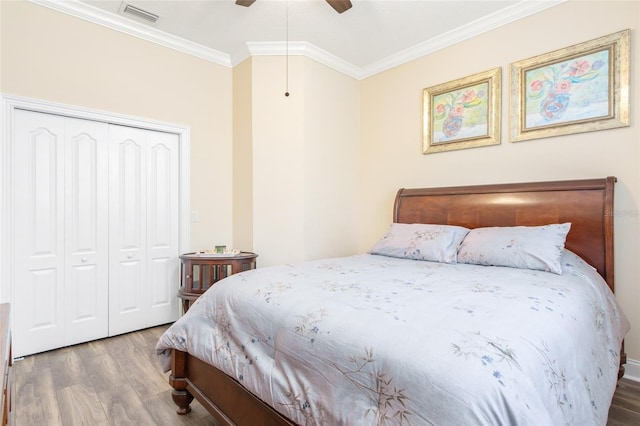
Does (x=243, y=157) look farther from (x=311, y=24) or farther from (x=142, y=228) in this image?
(x=311, y=24)

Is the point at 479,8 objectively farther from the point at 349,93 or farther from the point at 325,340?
the point at 325,340

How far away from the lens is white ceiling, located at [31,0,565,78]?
2.72m

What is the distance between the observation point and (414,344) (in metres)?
0.98

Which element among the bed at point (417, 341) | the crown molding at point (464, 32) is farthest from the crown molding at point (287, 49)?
the bed at point (417, 341)

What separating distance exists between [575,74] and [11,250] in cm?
441

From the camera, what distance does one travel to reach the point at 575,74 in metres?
2.45

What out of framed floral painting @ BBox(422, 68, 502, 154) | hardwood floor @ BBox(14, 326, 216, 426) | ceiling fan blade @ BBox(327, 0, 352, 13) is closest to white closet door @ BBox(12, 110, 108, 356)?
hardwood floor @ BBox(14, 326, 216, 426)

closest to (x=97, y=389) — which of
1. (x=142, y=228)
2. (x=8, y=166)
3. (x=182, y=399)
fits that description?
(x=182, y=399)

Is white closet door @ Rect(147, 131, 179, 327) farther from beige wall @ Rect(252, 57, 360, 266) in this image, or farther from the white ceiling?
the white ceiling

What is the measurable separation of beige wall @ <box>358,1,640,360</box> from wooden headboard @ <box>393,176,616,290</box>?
0.51 feet

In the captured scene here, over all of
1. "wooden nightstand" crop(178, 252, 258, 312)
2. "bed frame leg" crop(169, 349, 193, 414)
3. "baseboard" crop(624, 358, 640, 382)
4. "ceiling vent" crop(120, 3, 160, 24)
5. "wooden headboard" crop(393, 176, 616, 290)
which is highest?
"ceiling vent" crop(120, 3, 160, 24)

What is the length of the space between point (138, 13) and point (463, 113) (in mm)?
3010

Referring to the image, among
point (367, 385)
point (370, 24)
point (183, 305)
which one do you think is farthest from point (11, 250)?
point (370, 24)

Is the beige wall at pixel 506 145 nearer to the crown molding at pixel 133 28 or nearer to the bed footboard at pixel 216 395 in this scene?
the crown molding at pixel 133 28
